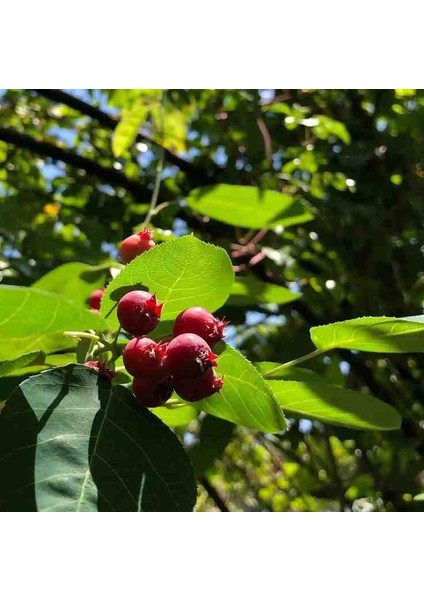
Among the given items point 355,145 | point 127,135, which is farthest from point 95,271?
point 355,145

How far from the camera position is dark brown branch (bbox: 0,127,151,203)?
2279 millimetres

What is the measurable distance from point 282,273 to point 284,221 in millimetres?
805

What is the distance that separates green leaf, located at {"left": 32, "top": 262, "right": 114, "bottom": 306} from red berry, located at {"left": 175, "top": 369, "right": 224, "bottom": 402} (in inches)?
18.3

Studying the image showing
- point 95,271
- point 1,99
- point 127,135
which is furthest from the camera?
point 1,99

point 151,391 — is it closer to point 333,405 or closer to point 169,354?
point 169,354

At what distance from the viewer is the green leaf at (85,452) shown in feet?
2.23

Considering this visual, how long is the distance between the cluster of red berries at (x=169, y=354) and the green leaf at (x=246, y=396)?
0.02 m

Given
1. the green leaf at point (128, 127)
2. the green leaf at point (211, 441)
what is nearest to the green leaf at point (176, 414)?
the green leaf at point (211, 441)

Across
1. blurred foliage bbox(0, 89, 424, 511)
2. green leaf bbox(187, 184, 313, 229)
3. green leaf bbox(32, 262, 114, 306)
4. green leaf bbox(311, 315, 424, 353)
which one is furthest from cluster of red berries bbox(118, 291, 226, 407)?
blurred foliage bbox(0, 89, 424, 511)

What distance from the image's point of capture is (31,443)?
2.33ft

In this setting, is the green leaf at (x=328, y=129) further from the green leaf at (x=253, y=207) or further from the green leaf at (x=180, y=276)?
the green leaf at (x=180, y=276)

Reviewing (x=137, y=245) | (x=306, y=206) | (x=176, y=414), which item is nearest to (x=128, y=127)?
(x=306, y=206)

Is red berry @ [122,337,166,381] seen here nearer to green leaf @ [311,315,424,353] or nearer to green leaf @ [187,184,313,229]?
green leaf @ [311,315,424,353]

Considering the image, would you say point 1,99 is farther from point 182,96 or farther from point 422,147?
point 422,147
